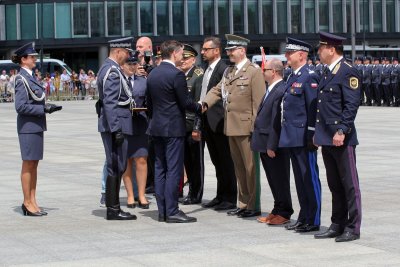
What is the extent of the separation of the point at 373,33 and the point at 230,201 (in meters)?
75.2

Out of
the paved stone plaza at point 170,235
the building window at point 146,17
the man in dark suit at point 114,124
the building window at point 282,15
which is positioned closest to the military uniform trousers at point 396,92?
the paved stone plaza at point 170,235

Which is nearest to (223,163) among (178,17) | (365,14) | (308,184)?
(308,184)

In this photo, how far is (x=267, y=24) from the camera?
84562 millimetres

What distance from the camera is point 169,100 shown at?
1155 cm

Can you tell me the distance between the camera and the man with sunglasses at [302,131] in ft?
34.6

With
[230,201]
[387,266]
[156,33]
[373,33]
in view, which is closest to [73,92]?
[156,33]

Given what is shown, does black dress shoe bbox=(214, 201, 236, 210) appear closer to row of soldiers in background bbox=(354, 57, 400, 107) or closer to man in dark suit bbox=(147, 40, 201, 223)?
man in dark suit bbox=(147, 40, 201, 223)

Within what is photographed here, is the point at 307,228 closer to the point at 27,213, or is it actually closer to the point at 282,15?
the point at 27,213

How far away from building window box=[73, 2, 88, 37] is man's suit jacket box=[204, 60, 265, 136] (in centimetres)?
7290

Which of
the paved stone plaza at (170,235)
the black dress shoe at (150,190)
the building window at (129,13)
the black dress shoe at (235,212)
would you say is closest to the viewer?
the paved stone plaza at (170,235)

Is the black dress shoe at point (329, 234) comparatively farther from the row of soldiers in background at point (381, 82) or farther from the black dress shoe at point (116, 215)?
the row of soldiers in background at point (381, 82)

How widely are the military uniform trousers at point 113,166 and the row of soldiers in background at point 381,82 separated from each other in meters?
28.5

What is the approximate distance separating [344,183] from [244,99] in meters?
2.20

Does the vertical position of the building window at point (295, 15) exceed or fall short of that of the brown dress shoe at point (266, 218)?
it exceeds it
